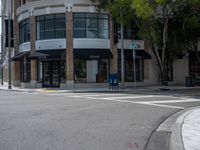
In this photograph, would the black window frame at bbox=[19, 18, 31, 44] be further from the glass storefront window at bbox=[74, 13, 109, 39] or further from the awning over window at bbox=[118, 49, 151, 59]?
the awning over window at bbox=[118, 49, 151, 59]

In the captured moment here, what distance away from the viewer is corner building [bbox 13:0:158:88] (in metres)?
40.0

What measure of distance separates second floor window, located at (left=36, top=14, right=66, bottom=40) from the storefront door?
2560 millimetres

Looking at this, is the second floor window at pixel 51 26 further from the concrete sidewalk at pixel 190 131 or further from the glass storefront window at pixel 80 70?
the concrete sidewalk at pixel 190 131

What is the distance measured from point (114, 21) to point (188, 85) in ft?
29.9

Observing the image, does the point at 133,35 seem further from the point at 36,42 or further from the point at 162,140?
the point at 162,140

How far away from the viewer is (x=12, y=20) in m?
48.9

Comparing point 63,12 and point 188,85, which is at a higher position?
point 63,12

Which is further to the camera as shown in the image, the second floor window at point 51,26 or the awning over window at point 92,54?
the second floor window at point 51,26

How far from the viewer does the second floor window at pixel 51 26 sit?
4066cm

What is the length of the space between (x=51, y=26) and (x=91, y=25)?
379 cm

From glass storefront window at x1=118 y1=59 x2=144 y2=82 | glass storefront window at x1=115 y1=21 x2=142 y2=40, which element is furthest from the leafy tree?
glass storefront window at x1=118 y1=59 x2=144 y2=82

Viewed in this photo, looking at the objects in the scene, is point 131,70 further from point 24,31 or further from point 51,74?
point 24,31

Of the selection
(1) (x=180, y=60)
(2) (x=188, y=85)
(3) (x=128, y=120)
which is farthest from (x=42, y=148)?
(1) (x=180, y=60)

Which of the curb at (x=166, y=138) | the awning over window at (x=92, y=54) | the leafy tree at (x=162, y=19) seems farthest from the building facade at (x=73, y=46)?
the curb at (x=166, y=138)
